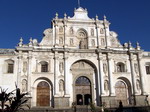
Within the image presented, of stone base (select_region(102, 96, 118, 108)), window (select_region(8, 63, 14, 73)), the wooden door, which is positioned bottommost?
stone base (select_region(102, 96, 118, 108))

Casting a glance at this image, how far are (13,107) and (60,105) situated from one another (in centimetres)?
1708

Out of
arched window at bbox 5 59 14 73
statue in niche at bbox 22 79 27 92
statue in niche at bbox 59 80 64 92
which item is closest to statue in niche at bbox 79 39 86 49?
statue in niche at bbox 59 80 64 92

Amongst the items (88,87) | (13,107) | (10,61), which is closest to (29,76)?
(10,61)

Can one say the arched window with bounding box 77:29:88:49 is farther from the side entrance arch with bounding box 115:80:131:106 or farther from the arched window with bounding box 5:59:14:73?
the arched window with bounding box 5:59:14:73

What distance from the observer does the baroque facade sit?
29031 mm

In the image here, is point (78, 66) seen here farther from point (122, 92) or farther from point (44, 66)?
point (122, 92)

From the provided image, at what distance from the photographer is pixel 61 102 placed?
28.2m

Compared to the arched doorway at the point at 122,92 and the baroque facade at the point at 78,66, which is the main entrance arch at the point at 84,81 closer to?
the baroque facade at the point at 78,66

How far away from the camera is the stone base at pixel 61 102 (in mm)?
27984

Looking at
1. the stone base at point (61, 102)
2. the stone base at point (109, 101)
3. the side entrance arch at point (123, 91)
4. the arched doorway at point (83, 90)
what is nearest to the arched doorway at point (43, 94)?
the stone base at point (61, 102)

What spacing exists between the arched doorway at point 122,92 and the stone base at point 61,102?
815 cm

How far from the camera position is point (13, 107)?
37.7 feet

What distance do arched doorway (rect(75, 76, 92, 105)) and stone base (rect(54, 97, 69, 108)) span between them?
2.48 metres

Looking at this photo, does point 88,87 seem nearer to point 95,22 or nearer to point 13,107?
point 95,22
